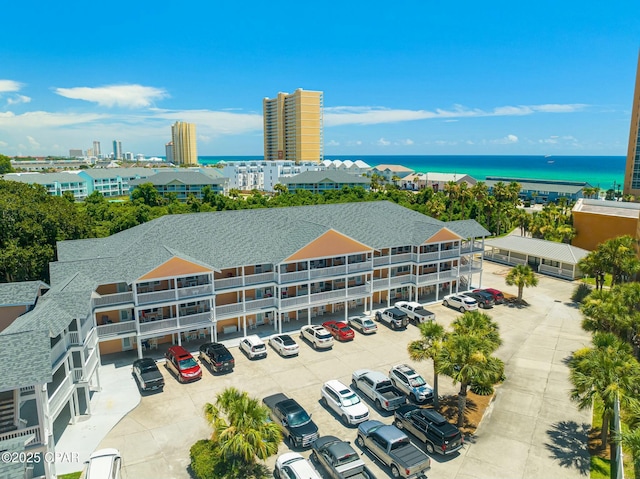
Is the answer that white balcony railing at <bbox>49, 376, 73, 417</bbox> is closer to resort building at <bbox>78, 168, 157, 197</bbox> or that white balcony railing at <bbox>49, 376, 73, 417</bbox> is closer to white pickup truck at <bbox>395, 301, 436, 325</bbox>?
white pickup truck at <bbox>395, 301, 436, 325</bbox>

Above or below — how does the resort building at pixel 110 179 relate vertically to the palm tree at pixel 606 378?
above

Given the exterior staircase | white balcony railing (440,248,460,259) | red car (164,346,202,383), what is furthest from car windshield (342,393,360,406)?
white balcony railing (440,248,460,259)

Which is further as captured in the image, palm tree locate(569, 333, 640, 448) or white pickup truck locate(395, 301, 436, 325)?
white pickup truck locate(395, 301, 436, 325)

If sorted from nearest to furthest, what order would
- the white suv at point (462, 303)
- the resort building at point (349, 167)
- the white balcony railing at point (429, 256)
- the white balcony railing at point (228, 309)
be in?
the white balcony railing at point (228, 309) < the white suv at point (462, 303) < the white balcony railing at point (429, 256) < the resort building at point (349, 167)

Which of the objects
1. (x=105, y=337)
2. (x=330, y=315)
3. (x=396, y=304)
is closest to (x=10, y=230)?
(x=105, y=337)

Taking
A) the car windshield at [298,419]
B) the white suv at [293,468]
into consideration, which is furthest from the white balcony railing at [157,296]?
the white suv at [293,468]

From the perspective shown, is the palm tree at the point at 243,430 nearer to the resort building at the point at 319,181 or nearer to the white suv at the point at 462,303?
the white suv at the point at 462,303

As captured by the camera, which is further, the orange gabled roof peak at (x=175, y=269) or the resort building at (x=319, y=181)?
the resort building at (x=319, y=181)
